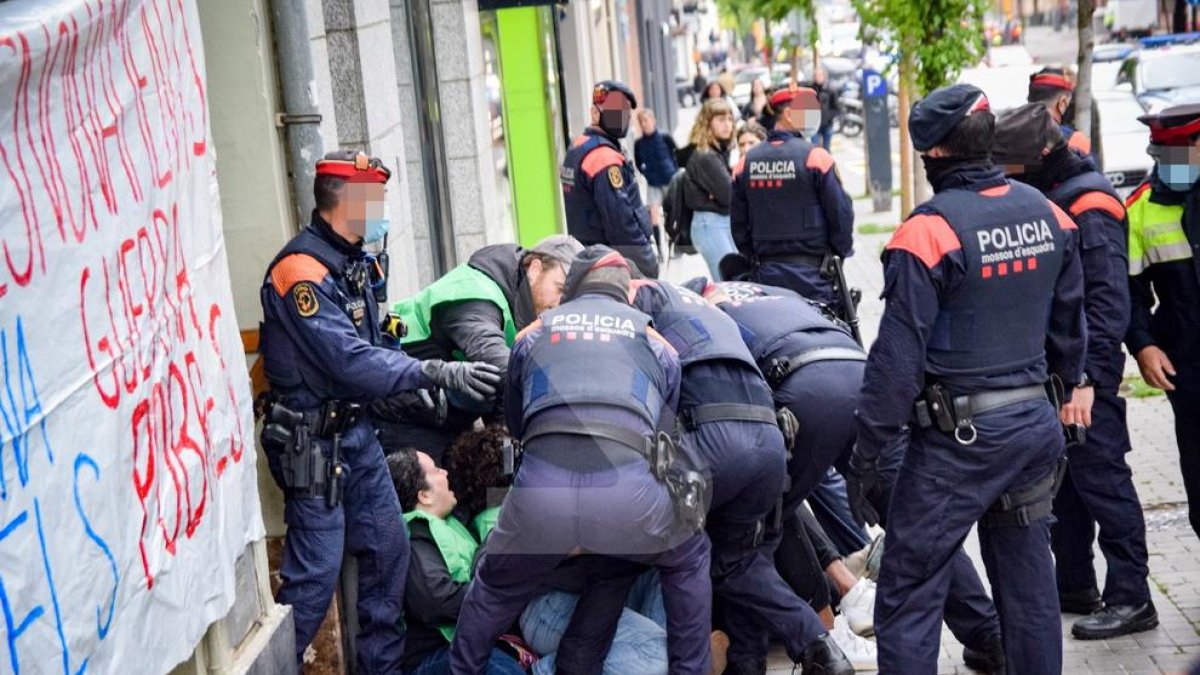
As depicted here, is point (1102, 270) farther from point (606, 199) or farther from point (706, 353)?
point (606, 199)

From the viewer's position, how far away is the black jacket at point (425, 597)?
5730 mm

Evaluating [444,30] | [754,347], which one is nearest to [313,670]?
[754,347]

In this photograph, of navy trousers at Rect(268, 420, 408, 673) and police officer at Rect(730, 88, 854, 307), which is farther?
police officer at Rect(730, 88, 854, 307)

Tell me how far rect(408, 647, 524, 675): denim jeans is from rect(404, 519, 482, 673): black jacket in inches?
2.3

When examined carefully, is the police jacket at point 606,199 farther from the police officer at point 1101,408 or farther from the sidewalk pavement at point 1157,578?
the police officer at point 1101,408

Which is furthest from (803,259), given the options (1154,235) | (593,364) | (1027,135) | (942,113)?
(593,364)

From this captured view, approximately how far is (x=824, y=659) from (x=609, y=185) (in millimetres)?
4489

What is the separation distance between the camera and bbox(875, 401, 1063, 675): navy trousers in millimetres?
5027

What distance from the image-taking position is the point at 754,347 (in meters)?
5.96

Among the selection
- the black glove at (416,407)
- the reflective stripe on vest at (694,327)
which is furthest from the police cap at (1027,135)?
the black glove at (416,407)

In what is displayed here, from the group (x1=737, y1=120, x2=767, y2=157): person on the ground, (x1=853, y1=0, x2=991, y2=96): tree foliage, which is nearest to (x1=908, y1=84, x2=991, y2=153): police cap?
(x1=737, y1=120, x2=767, y2=157): person on the ground

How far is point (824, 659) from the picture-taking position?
18.4ft

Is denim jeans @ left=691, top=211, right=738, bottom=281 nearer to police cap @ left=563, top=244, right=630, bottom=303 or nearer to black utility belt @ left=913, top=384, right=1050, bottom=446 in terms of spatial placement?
police cap @ left=563, top=244, right=630, bottom=303

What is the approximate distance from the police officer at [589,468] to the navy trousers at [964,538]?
637 millimetres
